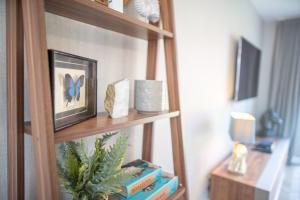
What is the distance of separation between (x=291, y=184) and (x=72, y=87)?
3.14m

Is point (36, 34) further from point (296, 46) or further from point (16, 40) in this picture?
point (296, 46)

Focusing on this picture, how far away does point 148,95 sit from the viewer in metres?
0.87

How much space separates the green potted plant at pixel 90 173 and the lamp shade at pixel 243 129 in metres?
1.44

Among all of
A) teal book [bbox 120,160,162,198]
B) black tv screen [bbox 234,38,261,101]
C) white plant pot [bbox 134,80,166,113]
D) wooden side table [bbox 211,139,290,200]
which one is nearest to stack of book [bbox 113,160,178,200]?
teal book [bbox 120,160,162,198]

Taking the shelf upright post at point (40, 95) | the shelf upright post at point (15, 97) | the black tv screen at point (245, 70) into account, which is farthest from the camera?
the black tv screen at point (245, 70)

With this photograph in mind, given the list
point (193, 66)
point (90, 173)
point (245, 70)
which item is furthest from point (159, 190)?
point (245, 70)

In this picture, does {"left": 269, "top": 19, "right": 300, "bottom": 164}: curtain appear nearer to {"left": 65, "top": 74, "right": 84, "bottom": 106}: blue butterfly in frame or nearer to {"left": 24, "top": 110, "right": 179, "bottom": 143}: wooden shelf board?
{"left": 24, "top": 110, "right": 179, "bottom": 143}: wooden shelf board

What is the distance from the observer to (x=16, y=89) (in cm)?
60

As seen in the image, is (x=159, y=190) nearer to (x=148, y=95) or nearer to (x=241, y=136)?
(x=148, y=95)

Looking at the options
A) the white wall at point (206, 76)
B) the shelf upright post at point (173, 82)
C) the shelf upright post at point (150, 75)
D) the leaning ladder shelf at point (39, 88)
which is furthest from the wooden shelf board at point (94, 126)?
the white wall at point (206, 76)

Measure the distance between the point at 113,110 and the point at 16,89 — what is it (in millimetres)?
306

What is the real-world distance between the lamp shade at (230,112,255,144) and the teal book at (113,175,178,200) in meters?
1.06

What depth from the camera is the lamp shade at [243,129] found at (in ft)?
5.76

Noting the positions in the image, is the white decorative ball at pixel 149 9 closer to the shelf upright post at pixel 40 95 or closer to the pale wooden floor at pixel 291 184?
the shelf upright post at pixel 40 95
